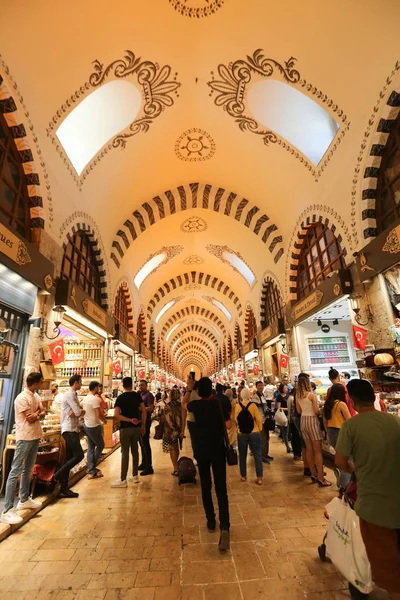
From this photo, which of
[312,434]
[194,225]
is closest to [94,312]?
[312,434]

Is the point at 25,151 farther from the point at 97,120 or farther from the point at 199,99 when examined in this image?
the point at 199,99

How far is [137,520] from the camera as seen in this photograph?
3018 mm

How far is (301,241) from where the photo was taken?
7781mm

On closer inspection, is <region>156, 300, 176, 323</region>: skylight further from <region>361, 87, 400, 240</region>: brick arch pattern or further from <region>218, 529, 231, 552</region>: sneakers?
<region>218, 529, 231, 552</region>: sneakers

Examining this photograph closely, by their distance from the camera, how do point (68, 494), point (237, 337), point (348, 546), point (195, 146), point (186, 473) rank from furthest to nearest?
point (237, 337), point (195, 146), point (186, 473), point (68, 494), point (348, 546)

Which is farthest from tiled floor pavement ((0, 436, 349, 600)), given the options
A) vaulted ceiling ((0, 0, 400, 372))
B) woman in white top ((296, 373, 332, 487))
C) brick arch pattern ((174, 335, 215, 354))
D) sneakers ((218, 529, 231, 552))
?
Result: brick arch pattern ((174, 335, 215, 354))

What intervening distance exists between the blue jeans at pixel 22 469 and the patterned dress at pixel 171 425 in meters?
1.79

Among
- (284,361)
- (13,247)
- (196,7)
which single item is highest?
(196,7)

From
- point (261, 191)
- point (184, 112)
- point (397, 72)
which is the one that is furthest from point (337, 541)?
point (261, 191)

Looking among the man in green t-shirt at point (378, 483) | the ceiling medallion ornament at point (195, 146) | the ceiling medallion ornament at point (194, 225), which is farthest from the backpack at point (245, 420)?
the ceiling medallion ornament at point (194, 225)

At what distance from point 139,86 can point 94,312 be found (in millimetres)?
4550

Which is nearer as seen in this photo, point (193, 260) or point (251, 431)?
point (251, 431)

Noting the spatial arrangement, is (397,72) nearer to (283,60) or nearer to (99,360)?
(283,60)

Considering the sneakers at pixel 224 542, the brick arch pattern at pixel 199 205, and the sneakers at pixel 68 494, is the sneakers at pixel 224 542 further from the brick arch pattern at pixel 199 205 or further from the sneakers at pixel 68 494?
the brick arch pattern at pixel 199 205
